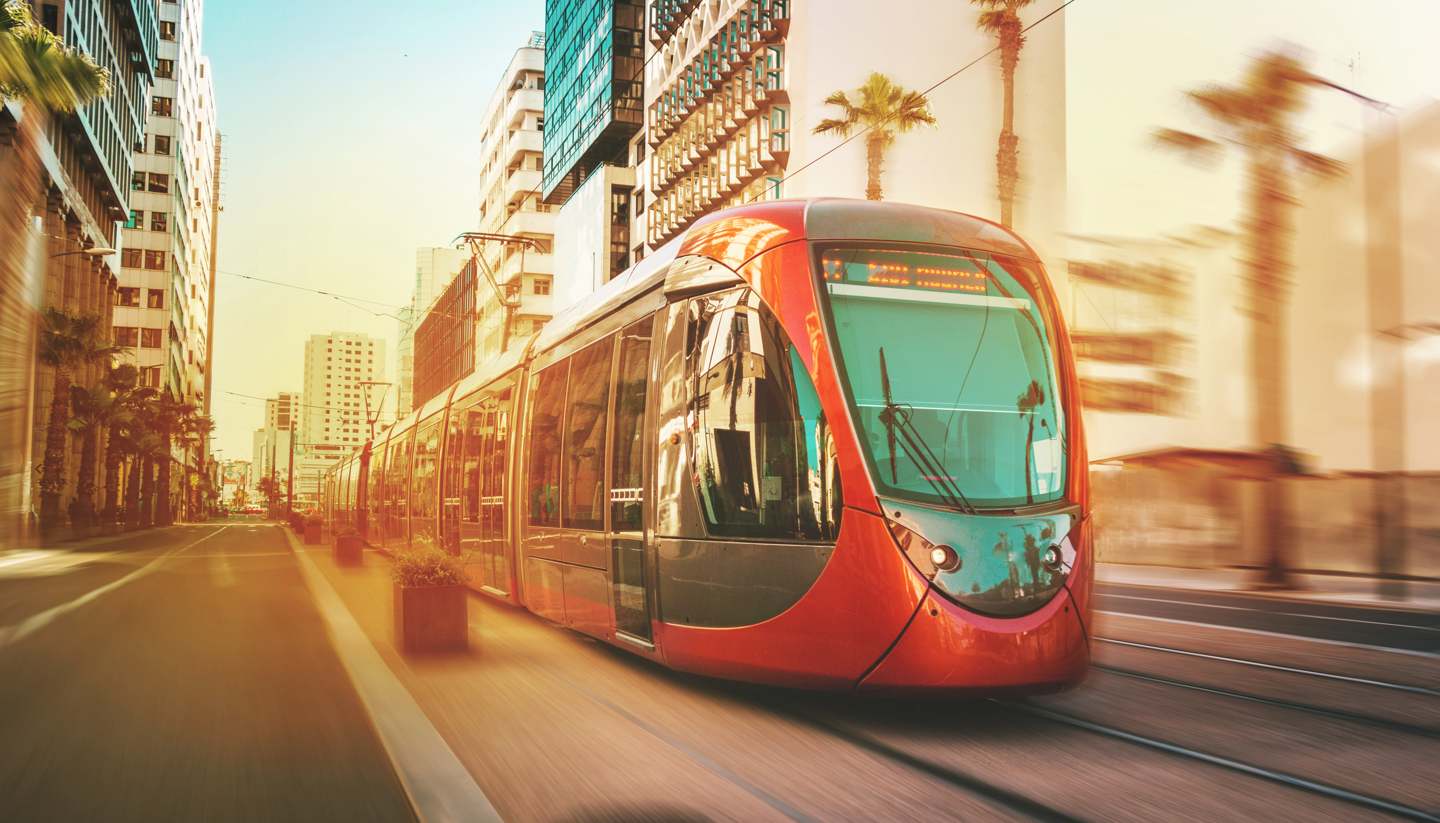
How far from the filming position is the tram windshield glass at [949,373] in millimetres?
6383

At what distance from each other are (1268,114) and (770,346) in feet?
59.8

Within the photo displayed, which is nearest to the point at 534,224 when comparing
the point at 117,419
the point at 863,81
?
the point at 117,419

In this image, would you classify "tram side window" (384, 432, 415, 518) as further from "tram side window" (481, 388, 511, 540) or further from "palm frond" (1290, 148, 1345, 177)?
"palm frond" (1290, 148, 1345, 177)

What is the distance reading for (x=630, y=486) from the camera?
27.0 feet

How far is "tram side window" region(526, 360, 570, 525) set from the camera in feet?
33.7

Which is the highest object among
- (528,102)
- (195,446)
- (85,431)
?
(528,102)

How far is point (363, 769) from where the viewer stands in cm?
552

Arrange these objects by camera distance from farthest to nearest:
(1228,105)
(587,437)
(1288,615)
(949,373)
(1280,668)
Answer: (1228,105) < (1288,615) < (587,437) < (1280,668) < (949,373)

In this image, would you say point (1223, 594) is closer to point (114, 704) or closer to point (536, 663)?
point (536, 663)

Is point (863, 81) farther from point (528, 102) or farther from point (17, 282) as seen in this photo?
point (528, 102)

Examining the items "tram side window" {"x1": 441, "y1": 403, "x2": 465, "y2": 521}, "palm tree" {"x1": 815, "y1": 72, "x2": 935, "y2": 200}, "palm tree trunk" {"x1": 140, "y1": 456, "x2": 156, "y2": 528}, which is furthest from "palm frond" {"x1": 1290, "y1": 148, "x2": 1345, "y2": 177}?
"palm tree trunk" {"x1": 140, "y1": 456, "x2": 156, "y2": 528}

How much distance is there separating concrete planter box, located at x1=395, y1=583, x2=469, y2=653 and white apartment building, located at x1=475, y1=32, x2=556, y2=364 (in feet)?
212

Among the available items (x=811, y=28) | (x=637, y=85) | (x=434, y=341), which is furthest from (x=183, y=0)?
(x=811, y=28)

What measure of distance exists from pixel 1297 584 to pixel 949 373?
49.5ft
